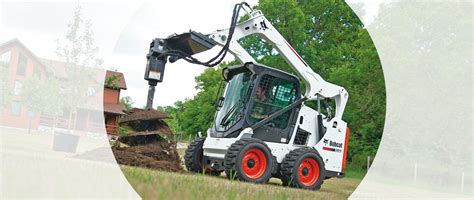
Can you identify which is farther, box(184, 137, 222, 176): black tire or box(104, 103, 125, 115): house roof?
box(104, 103, 125, 115): house roof

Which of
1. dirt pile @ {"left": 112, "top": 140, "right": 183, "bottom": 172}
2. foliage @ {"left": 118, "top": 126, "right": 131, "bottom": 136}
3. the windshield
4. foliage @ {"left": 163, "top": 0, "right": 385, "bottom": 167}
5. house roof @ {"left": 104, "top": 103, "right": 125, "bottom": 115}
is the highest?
foliage @ {"left": 163, "top": 0, "right": 385, "bottom": 167}

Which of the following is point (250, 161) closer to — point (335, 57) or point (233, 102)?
point (233, 102)

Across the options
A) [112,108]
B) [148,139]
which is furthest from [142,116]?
[112,108]

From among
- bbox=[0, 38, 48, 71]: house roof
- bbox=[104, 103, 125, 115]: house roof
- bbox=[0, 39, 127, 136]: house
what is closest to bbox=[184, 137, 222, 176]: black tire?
bbox=[104, 103, 125, 115]: house roof

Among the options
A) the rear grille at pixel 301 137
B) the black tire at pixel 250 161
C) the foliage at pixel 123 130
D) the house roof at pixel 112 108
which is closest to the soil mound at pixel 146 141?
the foliage at pixel 123 130

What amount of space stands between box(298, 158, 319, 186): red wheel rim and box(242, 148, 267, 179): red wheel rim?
83 cm

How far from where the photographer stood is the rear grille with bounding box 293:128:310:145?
1108 centimetres

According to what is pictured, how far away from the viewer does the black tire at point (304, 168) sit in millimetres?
10023

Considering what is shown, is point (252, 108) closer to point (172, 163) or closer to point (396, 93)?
point (172, 163)

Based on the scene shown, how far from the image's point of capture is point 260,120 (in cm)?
1046

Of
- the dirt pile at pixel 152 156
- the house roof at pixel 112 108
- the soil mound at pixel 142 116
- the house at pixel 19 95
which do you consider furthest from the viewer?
the house at pixel 19 95

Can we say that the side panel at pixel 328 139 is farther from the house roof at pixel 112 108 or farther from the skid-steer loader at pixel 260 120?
the house roof at pixel 112 108

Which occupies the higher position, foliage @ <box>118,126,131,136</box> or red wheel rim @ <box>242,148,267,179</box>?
foliage @ <box>118,126,131,136</box>

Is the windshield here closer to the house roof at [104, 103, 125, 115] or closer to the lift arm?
the lift arm
